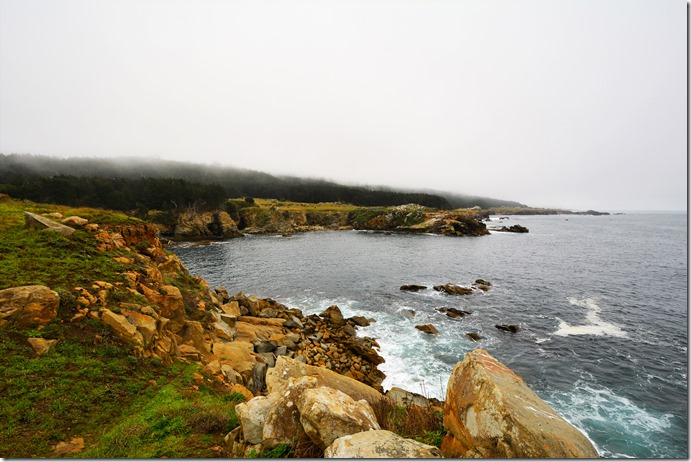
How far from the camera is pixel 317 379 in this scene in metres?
9.75

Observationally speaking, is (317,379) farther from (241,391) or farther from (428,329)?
(428,329)

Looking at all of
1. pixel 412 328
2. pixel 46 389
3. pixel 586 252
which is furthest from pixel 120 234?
pixel 586 252

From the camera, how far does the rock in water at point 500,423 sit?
496cm

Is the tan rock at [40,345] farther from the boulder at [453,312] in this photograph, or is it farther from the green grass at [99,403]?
the boulder at [453,312]

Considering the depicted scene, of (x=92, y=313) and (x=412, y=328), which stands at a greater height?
(x=92, y=313)

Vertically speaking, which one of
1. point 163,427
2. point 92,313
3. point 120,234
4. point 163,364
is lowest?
point 163,364

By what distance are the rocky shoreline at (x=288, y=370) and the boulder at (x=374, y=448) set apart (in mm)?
19

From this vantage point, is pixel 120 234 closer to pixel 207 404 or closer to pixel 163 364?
pixel 163 364

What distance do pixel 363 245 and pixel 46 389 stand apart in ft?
238

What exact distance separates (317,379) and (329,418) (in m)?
4.59

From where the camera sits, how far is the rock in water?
16.3 feet

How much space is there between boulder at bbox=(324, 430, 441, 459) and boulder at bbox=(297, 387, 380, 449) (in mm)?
354

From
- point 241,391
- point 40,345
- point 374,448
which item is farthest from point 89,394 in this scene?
point 374,448

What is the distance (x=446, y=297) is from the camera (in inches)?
1475
